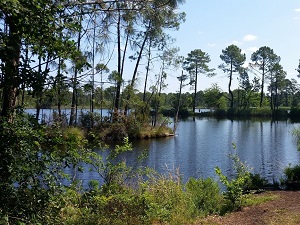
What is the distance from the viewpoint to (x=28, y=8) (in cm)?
339

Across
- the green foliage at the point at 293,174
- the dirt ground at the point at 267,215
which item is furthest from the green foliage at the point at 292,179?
the dirt ground at the point at 267,215

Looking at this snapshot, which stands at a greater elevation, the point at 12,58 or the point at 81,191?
the point at 12,58

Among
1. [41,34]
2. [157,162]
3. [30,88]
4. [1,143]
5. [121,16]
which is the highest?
[121,16]

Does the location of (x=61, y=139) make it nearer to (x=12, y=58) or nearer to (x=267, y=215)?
(x=12, y=58)

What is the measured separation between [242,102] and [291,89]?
73.6 feet

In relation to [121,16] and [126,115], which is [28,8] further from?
[126,115]

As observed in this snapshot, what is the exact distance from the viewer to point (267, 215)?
6691mm

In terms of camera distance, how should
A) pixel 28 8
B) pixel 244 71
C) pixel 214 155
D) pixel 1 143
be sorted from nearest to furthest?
1. pixel 28 8
2. pixel 1 143
3. pixel 214 155
4. pixel 244 71

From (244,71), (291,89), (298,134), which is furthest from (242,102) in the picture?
(298,134)

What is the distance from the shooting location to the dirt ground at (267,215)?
6.25 meters

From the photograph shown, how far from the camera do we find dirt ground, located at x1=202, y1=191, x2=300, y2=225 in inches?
246

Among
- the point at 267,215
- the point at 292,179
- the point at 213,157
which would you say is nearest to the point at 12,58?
the point at 267,215

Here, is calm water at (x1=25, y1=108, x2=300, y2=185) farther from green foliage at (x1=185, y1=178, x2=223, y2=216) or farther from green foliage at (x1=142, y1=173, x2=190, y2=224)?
green foliage at (x1=142, y1=173, x2=190, y2=224)

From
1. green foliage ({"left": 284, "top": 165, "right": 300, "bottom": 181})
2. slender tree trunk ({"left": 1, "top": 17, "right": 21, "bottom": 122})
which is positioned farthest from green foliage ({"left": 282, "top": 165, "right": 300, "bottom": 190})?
slender tree trunk ({"left": 1, "top": 17, "right": 21, "bottom": 122})
